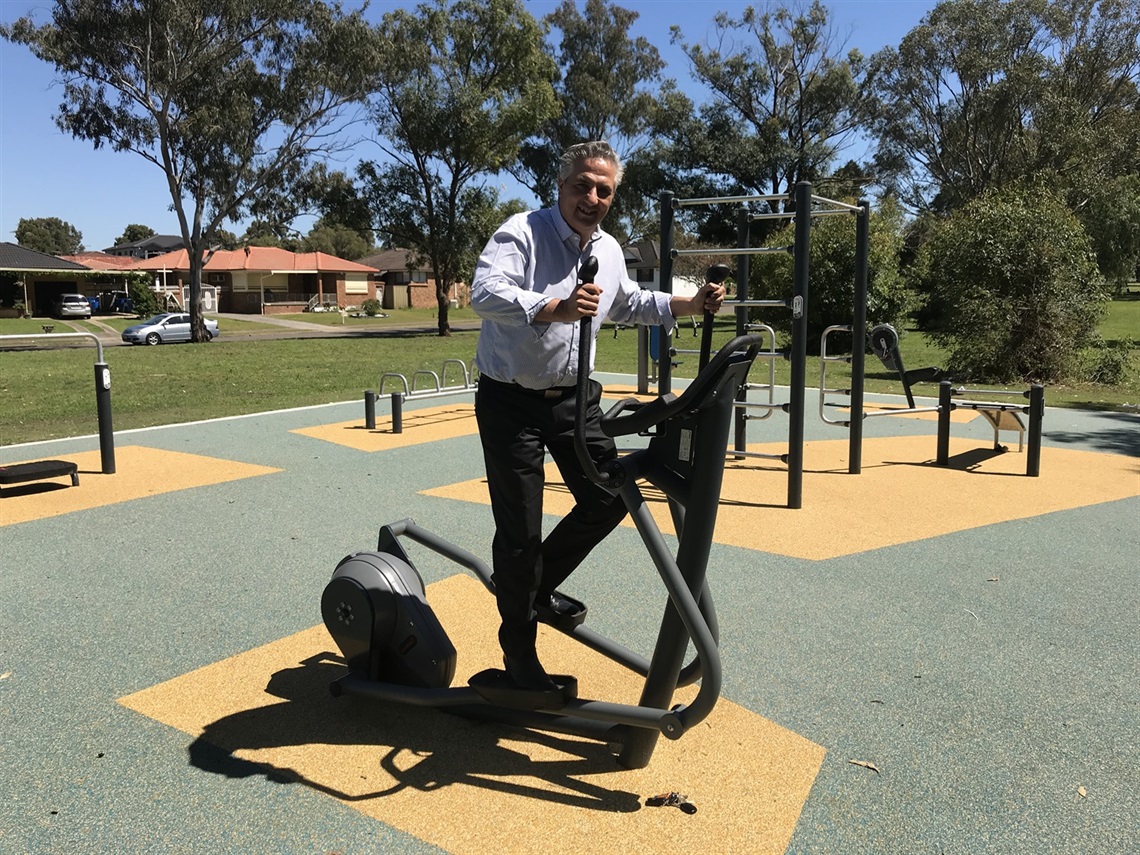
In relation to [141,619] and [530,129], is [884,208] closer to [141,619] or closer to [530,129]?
[530,129]

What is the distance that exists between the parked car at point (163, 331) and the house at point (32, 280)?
2023cm

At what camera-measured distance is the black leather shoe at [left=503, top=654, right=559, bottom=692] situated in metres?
2.65

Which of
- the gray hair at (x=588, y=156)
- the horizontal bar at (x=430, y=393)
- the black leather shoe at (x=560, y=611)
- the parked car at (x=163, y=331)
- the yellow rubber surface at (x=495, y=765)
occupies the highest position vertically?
the gray hair at (x=588, y=156)

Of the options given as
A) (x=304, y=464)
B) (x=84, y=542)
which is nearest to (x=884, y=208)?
(x=304, y=464)

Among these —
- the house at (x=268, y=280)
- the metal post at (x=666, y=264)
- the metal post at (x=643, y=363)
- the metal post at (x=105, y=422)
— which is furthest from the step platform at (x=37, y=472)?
the house at (x=268, y=280)

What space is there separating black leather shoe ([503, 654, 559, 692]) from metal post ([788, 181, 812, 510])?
3.48m

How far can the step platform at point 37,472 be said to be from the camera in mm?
5977

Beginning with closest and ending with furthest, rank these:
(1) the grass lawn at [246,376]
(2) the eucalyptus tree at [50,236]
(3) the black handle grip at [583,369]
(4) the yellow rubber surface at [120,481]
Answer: (3) the black handle grip at [583,369], (4) the yellow rubber surface at [120,481], (1) the grass lawn at [246,376], (2) the eucalyptus tree at [50,236]

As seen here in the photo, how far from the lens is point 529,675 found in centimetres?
266

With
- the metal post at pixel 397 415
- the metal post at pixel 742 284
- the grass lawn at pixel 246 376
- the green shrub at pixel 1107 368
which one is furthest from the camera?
the green shrub at pixel 1107 368

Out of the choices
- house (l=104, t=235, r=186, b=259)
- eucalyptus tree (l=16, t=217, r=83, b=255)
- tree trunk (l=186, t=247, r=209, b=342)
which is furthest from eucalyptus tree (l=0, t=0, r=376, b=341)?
eucalyptus tree (l=16, t=217, r=83, b=255)

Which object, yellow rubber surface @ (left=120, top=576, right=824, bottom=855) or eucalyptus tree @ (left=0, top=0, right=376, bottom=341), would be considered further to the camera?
eucalyptus tree @ (left=0, top=0, right=376, bottom=341)

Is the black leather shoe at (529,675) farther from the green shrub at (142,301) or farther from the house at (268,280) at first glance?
the house at (268,280)

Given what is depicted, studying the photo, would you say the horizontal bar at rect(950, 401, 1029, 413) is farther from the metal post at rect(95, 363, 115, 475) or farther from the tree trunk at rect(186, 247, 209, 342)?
the tree trunk at rect(186, 247, 209, 342)
